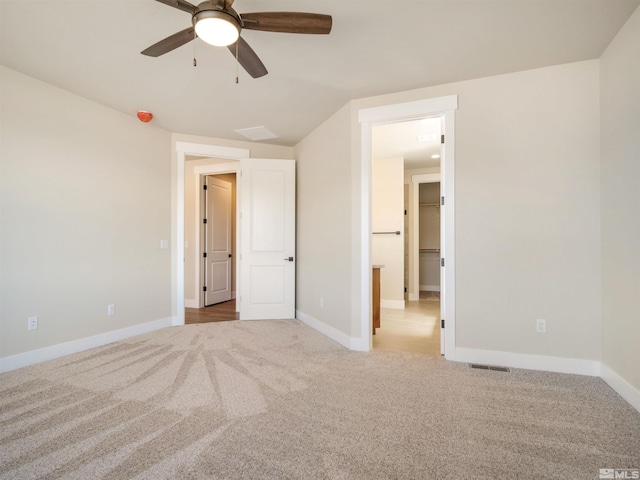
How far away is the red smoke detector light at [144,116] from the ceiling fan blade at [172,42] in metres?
1.88

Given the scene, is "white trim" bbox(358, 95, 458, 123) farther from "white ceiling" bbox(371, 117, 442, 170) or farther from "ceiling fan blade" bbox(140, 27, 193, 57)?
"ceiling fan blade" bbox(140, 27, 193, 57)

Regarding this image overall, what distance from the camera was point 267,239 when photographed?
472 cm

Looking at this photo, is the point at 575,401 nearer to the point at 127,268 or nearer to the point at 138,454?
the point at 138,454

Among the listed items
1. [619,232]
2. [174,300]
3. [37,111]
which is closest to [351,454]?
[619,232]

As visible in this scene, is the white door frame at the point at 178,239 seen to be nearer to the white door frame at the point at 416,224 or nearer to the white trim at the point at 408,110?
the white trim at the point at 408,110

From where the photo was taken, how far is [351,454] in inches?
66.2

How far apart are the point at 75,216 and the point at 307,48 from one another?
282 cm

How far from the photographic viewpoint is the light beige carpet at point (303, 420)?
1.59 meters

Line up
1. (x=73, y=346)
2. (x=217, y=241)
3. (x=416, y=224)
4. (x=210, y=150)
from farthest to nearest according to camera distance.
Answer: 1. (x=416, y=224)
2. (x=217, y=241)
3. (x=210, y=150)
4. (x=73, y=346)

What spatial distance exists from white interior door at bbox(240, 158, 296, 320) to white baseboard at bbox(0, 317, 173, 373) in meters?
1.21

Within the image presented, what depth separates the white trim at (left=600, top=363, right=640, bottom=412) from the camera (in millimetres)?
2146

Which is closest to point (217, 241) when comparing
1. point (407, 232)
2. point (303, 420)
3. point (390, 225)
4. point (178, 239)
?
point (178, 239)

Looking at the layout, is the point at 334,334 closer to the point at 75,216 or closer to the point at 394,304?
the point at 394,304

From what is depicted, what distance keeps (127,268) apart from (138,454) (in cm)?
268
